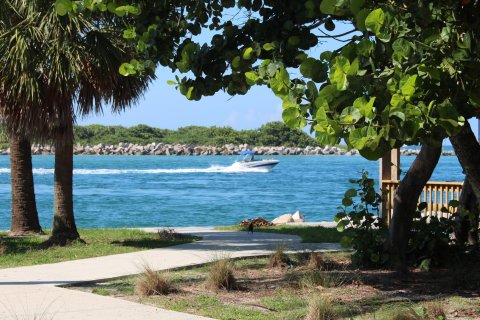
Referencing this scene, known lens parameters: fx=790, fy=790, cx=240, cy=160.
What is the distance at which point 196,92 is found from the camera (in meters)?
7.55

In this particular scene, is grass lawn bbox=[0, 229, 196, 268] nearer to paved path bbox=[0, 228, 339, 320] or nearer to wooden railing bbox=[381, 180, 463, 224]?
paved path bbox=[0, 228, 339, 320]

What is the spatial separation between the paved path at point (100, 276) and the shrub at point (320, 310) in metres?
1.22

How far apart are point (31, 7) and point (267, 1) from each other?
6.68 meters

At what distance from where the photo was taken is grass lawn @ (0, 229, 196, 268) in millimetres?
12906

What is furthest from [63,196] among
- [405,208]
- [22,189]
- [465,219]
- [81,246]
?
[465,219]

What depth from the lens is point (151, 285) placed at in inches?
367

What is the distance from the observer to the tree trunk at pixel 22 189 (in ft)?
56.0

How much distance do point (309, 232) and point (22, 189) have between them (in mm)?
6364

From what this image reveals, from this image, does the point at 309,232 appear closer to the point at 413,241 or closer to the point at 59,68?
the point at 413,241

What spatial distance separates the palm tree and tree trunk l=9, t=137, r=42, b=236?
2.46 meters

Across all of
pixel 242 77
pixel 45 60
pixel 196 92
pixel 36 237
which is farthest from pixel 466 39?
pixel 36 237

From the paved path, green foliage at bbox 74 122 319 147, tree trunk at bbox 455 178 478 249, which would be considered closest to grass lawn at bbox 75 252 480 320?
the paved path

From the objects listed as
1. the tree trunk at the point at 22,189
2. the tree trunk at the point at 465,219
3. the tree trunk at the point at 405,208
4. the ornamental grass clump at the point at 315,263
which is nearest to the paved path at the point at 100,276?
the ornamental grass clump at the point at 315,263

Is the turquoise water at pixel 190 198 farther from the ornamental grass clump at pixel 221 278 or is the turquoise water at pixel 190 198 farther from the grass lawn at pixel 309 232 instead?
the ornamental grass clump at pixel 221 278
